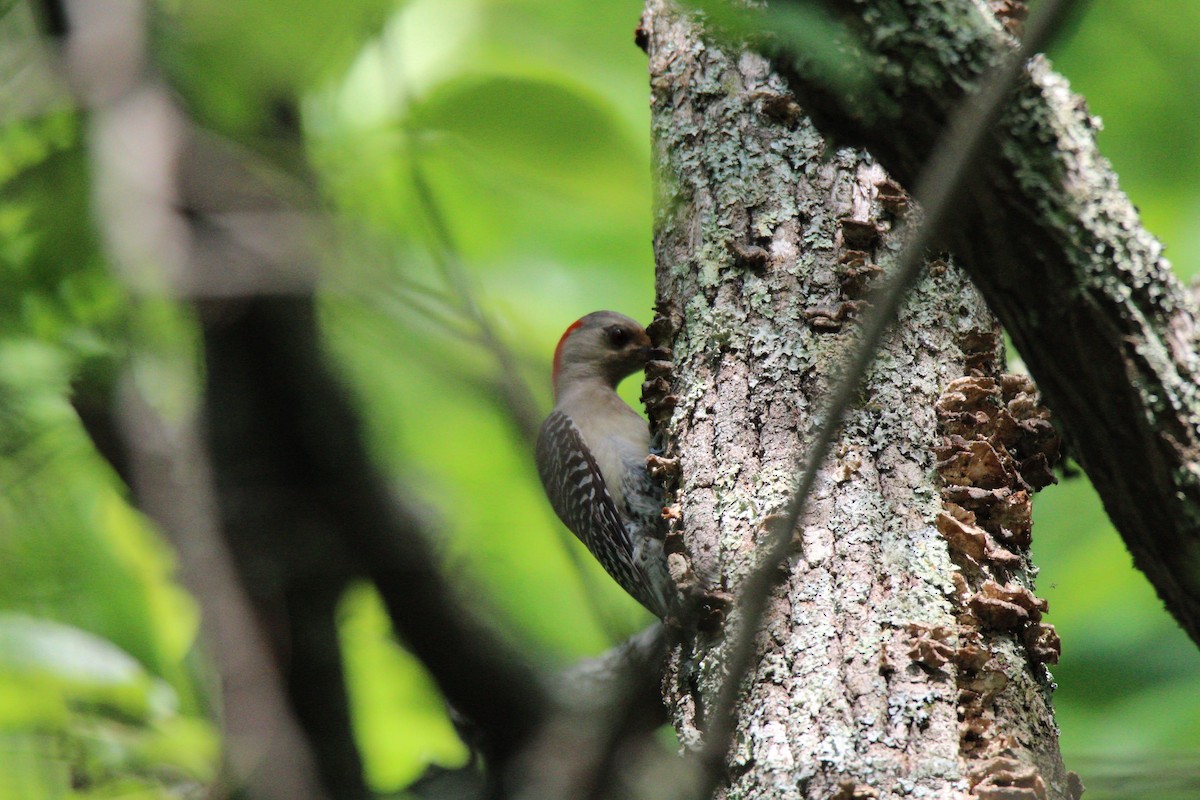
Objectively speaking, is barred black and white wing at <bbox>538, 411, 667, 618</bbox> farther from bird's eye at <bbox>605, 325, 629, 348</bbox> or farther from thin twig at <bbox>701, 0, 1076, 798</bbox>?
thin twig at <bbox>701, 0, 1076, 798</bbox>

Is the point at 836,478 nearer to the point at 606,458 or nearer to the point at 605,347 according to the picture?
the point at 606,458

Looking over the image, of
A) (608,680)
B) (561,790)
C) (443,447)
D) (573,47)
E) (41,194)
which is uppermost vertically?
(573,47)

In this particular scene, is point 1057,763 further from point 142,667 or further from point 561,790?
point 142,667

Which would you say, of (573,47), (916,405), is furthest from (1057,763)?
(573,47)

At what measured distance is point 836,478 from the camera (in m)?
2.63

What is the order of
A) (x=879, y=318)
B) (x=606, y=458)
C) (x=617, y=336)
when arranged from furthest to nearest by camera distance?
(x=617, y=336) < (x=606, y=458) < (x=879, y=318)

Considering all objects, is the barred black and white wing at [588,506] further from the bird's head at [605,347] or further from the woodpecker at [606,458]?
the bird's head at [605,347]

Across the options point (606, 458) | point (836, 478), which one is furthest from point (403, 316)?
point (606, 458)

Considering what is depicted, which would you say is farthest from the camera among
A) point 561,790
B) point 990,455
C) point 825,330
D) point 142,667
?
point 142,667

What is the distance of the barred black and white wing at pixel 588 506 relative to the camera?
4559mm

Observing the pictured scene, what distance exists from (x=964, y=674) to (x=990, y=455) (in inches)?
24.4

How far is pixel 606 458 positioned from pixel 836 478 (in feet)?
7.64

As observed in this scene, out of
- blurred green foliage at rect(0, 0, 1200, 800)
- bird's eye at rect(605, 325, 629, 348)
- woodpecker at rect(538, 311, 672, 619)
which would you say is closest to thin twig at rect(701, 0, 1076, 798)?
blurred green foliage at rect(0, 0, 1200, 800)

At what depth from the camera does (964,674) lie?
2373 mm
